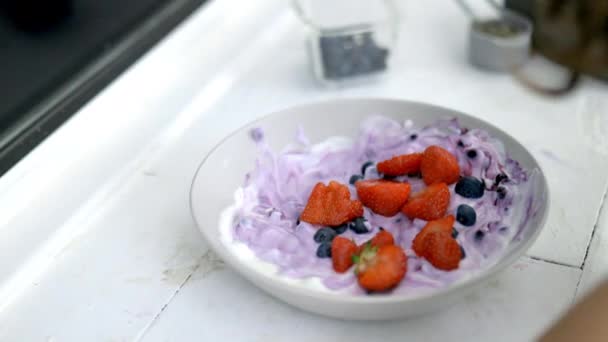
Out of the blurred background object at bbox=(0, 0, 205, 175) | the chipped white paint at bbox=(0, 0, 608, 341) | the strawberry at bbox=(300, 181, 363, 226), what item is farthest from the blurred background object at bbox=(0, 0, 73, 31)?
the strawberry at bbox=(300, 181, 363, 226)

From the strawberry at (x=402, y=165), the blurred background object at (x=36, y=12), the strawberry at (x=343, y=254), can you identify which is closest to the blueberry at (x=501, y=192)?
the strawberry at (x=402, y=165)

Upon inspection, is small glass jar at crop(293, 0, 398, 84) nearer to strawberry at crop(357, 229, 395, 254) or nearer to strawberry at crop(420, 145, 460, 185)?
strawberry at crop(420, 145, 460, 185)

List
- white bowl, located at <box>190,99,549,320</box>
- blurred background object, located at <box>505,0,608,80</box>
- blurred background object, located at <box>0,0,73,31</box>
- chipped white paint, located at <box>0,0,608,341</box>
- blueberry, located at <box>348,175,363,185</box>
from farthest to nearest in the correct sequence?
1. blurred background object, located at <box>505,0,608,80</box>
2. blurred background object, located at <box>0,0,73,31</box>
3. blueberry, located at <box>348,175,363,185</box>
4. chipped white paint, located at <box>0,0,608,341</box>
5. white bowl, located at <box>190,99,549,320</box>

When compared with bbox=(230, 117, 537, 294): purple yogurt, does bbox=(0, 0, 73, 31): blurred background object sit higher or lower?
higher

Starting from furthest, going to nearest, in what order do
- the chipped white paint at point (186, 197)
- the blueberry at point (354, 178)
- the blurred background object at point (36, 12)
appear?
the blurred background object at point (36, 12) → the blueberry at point (354, 178) → the chipped white paint at point (186, 197)

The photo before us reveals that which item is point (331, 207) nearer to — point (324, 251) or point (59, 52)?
point (324, 251)

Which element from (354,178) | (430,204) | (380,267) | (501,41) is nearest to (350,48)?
(501,41)

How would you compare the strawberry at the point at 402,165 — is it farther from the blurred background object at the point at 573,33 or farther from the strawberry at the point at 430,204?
the blurred background object at the point at 573,33

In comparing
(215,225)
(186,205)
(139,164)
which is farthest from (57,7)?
(215,225)
